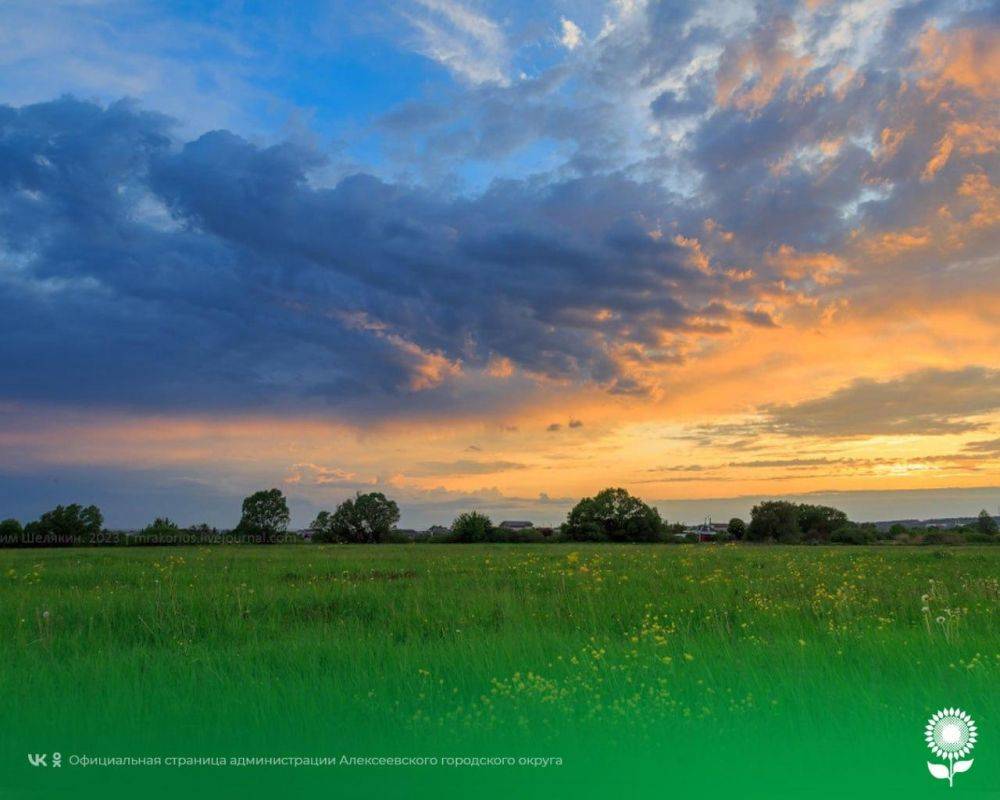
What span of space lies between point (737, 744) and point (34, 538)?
290 feet

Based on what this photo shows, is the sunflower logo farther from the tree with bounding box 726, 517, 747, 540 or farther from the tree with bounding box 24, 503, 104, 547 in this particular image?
the tree with bounding box 726, 517, 747, 540

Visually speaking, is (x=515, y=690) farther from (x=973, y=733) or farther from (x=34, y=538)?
(x=34, y=538)

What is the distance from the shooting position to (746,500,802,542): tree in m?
99.9

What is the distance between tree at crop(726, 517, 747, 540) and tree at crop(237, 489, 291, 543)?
222 feet

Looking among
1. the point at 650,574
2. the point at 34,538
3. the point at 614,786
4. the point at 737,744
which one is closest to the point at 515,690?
the point at 614,786

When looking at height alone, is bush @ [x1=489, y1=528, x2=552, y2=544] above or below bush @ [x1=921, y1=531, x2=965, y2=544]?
above

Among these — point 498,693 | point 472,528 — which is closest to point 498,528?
point 472,528

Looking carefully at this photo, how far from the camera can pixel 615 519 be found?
108 metres

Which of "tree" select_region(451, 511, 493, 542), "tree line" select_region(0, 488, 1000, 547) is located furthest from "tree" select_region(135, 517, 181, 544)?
"tree" select_region(451, 511, 493, 542)

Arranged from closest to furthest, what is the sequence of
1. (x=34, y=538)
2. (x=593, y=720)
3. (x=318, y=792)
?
1. (x=318, y=792)
2. (x=593, y=720)
3. (x=34, y=538)

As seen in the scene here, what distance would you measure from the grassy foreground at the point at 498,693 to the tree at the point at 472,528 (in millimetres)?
75282

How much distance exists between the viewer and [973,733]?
6094 millimetres

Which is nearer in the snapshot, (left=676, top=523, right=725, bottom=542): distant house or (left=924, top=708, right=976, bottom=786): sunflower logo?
(left=924, top=708, right=976, bottom=786): sunflower logo

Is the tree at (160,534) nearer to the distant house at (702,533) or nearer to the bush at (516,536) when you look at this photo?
the bush at (516,536)
